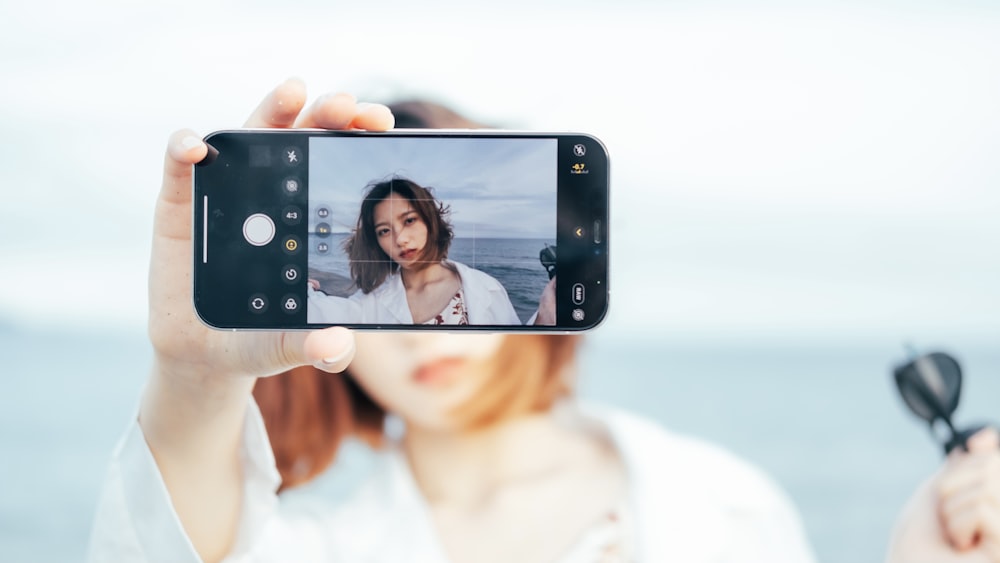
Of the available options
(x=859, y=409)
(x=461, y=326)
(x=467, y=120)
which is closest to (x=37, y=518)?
(x=467, y=120)

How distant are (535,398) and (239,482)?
502mm

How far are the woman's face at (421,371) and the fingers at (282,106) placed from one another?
0.38m

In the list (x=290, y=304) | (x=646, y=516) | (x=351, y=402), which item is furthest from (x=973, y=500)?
(x=351, y=402)

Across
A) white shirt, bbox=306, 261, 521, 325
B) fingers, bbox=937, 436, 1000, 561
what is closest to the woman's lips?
white shirt, bbox=306, 261, 521, 325

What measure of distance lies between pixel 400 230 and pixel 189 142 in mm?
139

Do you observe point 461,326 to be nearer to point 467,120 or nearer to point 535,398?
point 467,120

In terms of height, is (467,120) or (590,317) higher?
(467,120)

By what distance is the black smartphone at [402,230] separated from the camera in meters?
0.48

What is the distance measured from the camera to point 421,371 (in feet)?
2.91

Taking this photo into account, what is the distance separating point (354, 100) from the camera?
0.47 meters

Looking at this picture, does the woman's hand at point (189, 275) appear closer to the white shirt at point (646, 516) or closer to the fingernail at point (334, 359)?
the fingernail at point (334, 359)

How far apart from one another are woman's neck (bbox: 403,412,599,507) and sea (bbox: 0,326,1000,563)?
0.31 ft

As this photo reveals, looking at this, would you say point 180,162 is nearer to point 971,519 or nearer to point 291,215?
point 291,215

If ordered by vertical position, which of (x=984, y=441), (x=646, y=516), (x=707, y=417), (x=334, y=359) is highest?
(x=334, y=359)
